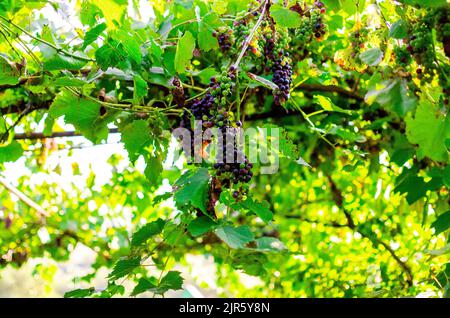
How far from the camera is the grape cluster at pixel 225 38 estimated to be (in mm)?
1162

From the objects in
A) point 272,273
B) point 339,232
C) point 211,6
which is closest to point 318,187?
point 339,232

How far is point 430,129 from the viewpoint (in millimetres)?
983

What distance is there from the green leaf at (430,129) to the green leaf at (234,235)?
33 cm

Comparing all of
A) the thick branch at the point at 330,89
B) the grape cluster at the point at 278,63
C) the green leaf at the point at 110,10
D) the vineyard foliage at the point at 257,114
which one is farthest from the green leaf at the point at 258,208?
the thick branch at the point at 330,89

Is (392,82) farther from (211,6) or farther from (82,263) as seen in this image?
(82,263)

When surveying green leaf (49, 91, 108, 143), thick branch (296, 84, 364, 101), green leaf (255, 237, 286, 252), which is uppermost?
thick branch (296, 84, 364, 101)

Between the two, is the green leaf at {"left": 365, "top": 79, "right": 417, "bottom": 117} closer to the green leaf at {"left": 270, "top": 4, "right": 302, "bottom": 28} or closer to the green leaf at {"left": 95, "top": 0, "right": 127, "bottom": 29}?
the green leaf at {"left": 270, "top": 4, "right": 302, "bottom": 28}

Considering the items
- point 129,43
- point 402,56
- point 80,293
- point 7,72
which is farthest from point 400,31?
point 80,293

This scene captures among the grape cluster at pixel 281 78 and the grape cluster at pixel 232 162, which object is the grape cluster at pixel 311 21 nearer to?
the grape cluster at pixel 281 78

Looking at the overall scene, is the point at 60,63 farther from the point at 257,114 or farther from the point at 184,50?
the point at 257,114

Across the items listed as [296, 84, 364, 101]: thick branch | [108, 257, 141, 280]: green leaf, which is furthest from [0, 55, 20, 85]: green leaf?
[296, 84, 364, 101]: thick branch

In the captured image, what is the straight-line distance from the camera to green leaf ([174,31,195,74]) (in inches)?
41.5

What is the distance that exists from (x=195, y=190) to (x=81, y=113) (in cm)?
33

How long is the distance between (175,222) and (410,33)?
56 cm
